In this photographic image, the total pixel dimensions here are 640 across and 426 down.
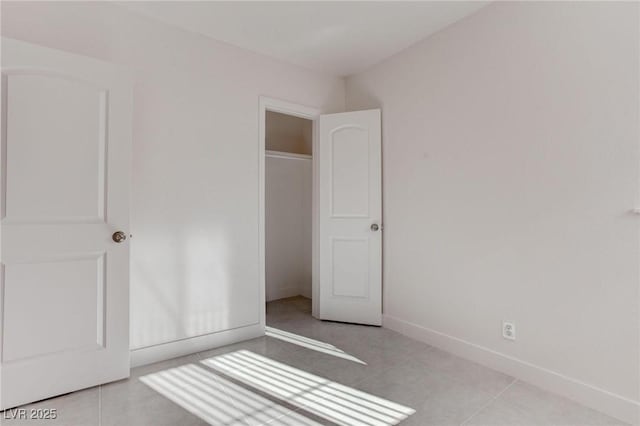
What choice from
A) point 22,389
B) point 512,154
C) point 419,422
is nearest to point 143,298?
point 22,389

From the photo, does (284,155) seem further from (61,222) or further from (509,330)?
(509,330)

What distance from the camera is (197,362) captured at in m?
2.47

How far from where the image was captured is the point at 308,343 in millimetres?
2799

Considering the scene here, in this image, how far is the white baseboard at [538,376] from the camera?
1.76m

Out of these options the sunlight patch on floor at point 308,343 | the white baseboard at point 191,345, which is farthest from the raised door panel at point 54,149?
the sunlight patch on floor at point 308,343

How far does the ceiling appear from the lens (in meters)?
2.38

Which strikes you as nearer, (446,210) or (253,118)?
(446,210)

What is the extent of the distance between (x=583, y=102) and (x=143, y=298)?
122 inches

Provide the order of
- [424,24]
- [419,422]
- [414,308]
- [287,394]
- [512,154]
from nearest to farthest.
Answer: [419,422] → [287,394] → [512,154] → [424,24] → [414,308]

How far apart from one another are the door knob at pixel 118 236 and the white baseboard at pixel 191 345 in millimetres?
830

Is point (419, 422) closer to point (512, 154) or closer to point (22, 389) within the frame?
point (512, 154)

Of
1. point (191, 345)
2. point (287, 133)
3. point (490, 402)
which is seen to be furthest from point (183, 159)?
point (490, 402)

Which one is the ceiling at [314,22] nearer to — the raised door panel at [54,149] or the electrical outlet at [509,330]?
the raised door panel at [54,149]

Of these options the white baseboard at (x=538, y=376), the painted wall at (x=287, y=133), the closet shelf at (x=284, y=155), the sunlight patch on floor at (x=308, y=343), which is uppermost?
the painted wall at (x=287, y=133)
